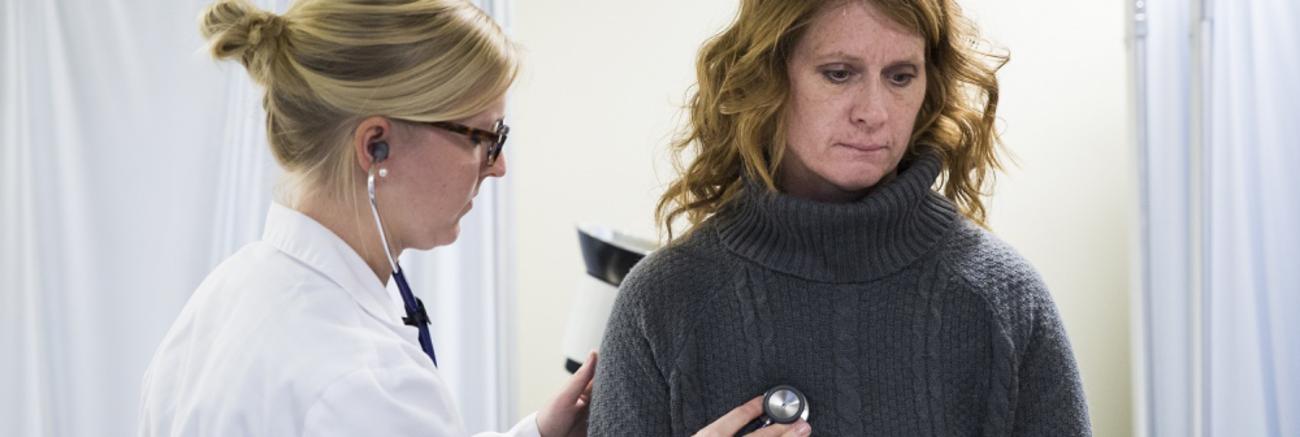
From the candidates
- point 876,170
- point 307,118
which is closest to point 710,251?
point 876,170

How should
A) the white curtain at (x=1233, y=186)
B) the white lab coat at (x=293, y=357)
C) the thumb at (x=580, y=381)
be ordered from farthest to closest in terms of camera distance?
the white curtain at (x=1233, y=186), the thumb at (x=580, y=381), the white lab coat at (x=293, y=357)

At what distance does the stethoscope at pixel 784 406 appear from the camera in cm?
123

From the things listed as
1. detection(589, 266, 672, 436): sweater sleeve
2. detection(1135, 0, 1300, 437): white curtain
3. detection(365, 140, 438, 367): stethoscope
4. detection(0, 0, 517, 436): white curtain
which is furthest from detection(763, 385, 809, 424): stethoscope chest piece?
detection(1135, 0, 1300, 437): white curtain

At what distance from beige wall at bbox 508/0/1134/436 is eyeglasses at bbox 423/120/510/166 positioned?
71.9 inches

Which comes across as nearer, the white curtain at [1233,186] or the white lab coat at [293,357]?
the white lab coat at [293,357]

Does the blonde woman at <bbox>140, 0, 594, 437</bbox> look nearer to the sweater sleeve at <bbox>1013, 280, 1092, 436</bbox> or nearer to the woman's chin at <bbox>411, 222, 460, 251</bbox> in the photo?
the woman's chin at <bbox>411, 222, 460, 251</bbox>

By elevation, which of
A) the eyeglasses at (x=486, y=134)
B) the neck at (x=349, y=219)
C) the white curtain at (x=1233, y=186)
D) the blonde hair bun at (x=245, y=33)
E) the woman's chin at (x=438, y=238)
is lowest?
the white curtain at (x=1233, y=186)

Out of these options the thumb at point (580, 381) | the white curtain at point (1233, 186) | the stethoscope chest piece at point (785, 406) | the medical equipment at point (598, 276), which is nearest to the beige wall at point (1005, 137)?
the white curtain at point (1233, 186)

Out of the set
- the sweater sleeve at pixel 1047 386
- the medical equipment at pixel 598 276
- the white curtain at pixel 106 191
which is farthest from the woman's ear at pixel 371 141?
the white curtain at pixel 106 191

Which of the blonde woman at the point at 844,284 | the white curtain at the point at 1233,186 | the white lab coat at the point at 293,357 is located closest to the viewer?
the white lab coat at the point at 293,357

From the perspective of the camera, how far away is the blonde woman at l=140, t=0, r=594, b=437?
3.44 feet

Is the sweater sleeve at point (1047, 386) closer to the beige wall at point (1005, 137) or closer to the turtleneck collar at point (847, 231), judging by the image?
the turtleneck collar at point (847, 231)

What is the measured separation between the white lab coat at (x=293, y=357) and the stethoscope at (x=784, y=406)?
306 millimetres

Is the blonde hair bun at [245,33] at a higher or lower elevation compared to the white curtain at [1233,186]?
higher
